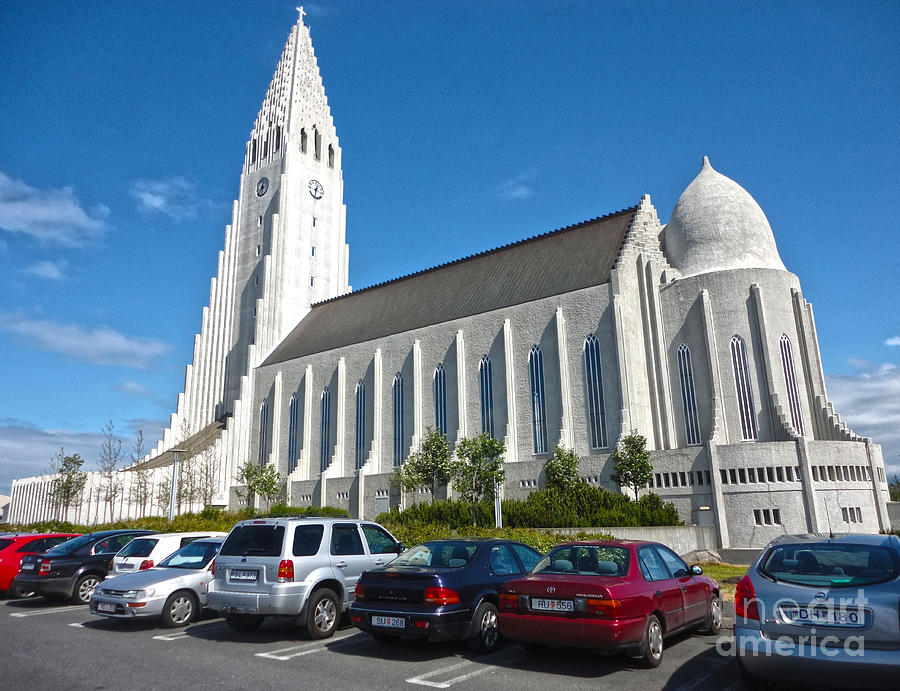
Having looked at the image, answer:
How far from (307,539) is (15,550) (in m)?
10.6

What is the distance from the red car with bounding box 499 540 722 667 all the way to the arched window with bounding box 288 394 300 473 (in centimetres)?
4441

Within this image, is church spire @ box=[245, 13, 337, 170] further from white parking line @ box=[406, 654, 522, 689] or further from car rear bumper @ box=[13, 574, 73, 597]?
white parking line @ box=[406, 654, 522, 689]

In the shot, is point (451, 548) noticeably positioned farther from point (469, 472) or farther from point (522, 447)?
point (522, 447)

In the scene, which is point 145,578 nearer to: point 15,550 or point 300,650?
point 300,650

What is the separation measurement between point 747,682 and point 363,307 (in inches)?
1884

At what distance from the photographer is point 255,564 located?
954 cm

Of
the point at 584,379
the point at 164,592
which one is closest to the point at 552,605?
the point at 164,592

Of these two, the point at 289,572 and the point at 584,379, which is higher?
the point at 584,379

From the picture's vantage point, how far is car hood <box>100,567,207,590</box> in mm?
10781

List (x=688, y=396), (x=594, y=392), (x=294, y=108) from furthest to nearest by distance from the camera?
(x=294, y=108), (x=594, y=392), (x=688, y=396)

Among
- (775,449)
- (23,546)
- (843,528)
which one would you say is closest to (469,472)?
(775,449)

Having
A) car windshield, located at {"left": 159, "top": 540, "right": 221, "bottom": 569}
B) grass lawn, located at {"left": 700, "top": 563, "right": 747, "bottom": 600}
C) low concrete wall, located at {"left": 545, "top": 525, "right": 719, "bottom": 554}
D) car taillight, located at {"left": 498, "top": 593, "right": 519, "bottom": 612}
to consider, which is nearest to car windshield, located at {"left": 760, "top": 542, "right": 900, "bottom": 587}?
car taillight, located at {"left": 498, "top": 593, "right": 519, "bottom": 612}

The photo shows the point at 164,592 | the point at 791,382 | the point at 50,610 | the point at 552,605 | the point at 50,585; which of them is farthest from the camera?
the point at 791,382

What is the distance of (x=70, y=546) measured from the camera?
14.6 meters
